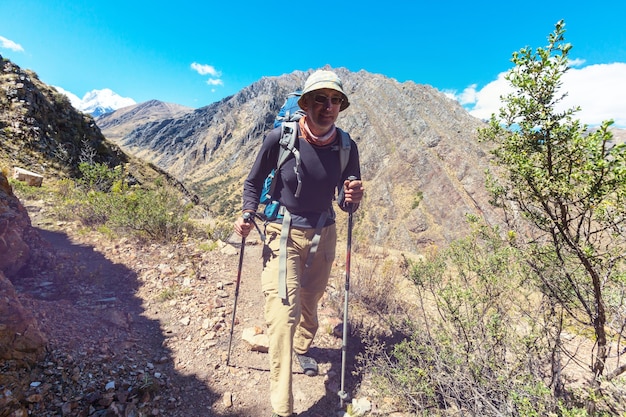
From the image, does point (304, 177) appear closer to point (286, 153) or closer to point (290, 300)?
point (286, 153)

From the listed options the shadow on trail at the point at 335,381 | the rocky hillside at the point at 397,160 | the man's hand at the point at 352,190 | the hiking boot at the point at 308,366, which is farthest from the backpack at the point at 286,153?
the rocky hillside at the point at 397,160

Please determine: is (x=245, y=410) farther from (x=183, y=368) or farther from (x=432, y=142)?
(x=432, y=142)

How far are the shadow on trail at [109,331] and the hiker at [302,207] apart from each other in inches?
40.8

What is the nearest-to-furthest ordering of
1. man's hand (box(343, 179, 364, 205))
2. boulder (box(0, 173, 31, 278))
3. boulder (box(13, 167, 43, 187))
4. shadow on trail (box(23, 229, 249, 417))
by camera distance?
1. shadow on trail (box(23, 229, 249, 417))
2. man's hand (box(343, 179, 364, 205))
3. boulder (box(0, 173, 31, 278))
4. boulder (box(13, 167, 43, 187))

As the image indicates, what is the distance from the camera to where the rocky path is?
2.42 meters

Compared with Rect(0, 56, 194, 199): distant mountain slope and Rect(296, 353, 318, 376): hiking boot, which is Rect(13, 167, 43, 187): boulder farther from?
Rect(296, 353, 318, 376): hiking boot

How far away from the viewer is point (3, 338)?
2199 millimetres

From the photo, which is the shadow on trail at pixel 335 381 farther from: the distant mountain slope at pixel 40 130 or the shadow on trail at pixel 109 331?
the distant mountain slope at pixel 40 130

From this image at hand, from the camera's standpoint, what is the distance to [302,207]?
9.07 feet

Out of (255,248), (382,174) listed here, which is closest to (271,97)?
(382,174)

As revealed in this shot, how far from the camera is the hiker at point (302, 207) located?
246cm

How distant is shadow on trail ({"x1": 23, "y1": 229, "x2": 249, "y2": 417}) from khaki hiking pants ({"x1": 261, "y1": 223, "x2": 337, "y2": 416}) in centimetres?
83

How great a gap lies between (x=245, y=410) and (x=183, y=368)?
838 mm

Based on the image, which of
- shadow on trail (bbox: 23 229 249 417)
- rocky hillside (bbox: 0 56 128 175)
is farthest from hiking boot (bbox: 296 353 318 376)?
rocky hillside (bbox: 0 56 128 175)
